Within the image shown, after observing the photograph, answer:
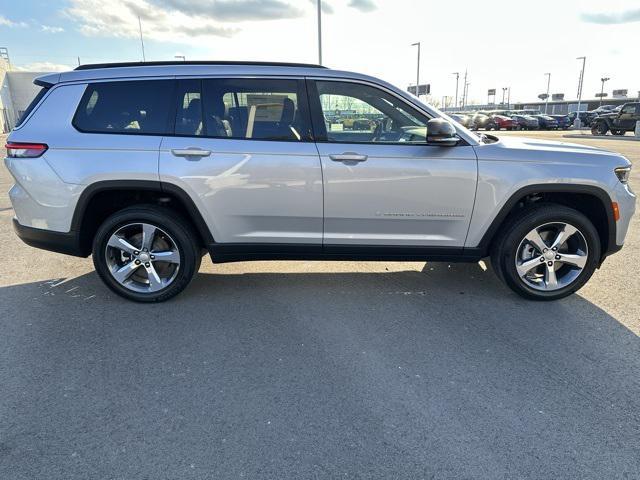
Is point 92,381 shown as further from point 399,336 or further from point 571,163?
point 571,163

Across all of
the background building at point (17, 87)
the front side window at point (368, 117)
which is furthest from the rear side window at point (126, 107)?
the background building at point (17, 87)

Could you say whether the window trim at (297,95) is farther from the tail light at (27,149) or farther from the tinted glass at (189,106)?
the tail light at (27,149)

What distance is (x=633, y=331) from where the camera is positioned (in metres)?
3.55

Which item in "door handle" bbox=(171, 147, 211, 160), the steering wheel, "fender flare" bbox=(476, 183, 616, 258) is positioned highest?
the steering wheel

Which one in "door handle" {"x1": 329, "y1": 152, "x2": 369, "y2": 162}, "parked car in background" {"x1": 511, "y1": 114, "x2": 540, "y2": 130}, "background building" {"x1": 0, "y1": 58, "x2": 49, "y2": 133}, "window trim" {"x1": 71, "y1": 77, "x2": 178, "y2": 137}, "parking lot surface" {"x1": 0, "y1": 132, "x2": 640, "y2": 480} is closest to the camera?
"parking lot surface" {"x1": 0, "y1": 132, "x2": 640, "y2": 480}

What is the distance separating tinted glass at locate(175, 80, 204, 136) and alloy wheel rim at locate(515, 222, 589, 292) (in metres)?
2.93

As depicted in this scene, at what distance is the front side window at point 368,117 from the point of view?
151 inches

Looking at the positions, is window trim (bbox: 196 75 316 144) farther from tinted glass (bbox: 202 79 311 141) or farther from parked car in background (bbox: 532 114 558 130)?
parked car in background (bbox: 532 114 558 130)

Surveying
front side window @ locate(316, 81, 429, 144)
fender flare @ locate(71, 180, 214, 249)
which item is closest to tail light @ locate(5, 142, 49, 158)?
fender flare @ locate(71, 180, 214, 249)

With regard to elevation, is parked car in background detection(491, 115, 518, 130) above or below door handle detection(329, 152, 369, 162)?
below

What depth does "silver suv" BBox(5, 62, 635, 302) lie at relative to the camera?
12.4ft

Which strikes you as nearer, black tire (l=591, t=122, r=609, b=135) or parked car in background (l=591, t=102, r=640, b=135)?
parked car in background (l=591, t=102, r=640, b=135)

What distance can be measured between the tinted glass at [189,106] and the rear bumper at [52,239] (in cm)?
133

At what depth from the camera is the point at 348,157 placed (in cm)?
373
